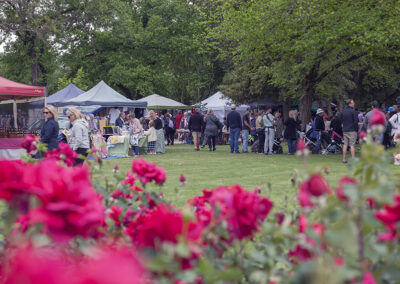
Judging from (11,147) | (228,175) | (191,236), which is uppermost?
(191,236)

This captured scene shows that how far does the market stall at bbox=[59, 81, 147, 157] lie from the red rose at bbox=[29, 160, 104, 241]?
18.2m

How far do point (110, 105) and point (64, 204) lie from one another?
21023mm

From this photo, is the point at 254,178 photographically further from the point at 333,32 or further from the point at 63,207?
the point at 63,207

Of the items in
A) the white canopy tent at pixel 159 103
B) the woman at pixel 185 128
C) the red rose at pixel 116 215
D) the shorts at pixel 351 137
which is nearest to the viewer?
the red rose at pixel 116 215

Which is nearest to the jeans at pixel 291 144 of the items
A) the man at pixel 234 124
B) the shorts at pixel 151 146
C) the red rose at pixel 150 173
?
the man at pixel 234 124

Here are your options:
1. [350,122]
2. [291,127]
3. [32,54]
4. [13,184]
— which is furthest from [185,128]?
[13,184]

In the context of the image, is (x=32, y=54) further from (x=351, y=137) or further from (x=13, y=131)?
(x=351, y=137)

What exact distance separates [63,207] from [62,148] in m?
2.39

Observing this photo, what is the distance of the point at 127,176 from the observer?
11.0 feet

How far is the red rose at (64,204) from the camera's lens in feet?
3.85

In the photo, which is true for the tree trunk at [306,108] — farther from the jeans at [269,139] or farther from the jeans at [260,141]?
the jeans at [269,139]

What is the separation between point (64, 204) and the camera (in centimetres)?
119

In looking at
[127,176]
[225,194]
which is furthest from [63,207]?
[127,176]

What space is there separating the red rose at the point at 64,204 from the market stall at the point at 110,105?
59.9ft
